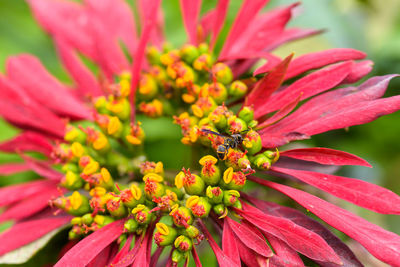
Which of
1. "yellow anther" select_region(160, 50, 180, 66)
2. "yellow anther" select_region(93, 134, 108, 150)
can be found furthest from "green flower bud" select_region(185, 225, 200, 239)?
"yellow anther" select_region(160, 50, 180, 66)

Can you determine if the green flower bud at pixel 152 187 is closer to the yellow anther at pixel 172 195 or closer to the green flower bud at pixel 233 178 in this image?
the yellow anther at pixel 172 195

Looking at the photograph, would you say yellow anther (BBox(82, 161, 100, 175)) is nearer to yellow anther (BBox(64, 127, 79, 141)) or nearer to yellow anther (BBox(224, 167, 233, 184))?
yellow anther (BBox(64, 127, 79, 141))

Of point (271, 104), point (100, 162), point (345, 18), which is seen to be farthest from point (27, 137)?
point (345, 18)

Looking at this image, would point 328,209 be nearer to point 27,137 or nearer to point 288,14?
point 288,14

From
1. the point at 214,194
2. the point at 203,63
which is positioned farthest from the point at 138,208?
the point at 203,63

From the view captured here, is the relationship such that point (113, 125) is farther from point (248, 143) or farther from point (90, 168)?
point (248, 143)

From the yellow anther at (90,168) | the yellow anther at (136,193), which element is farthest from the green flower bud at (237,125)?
the yellow anther at (90,168)
